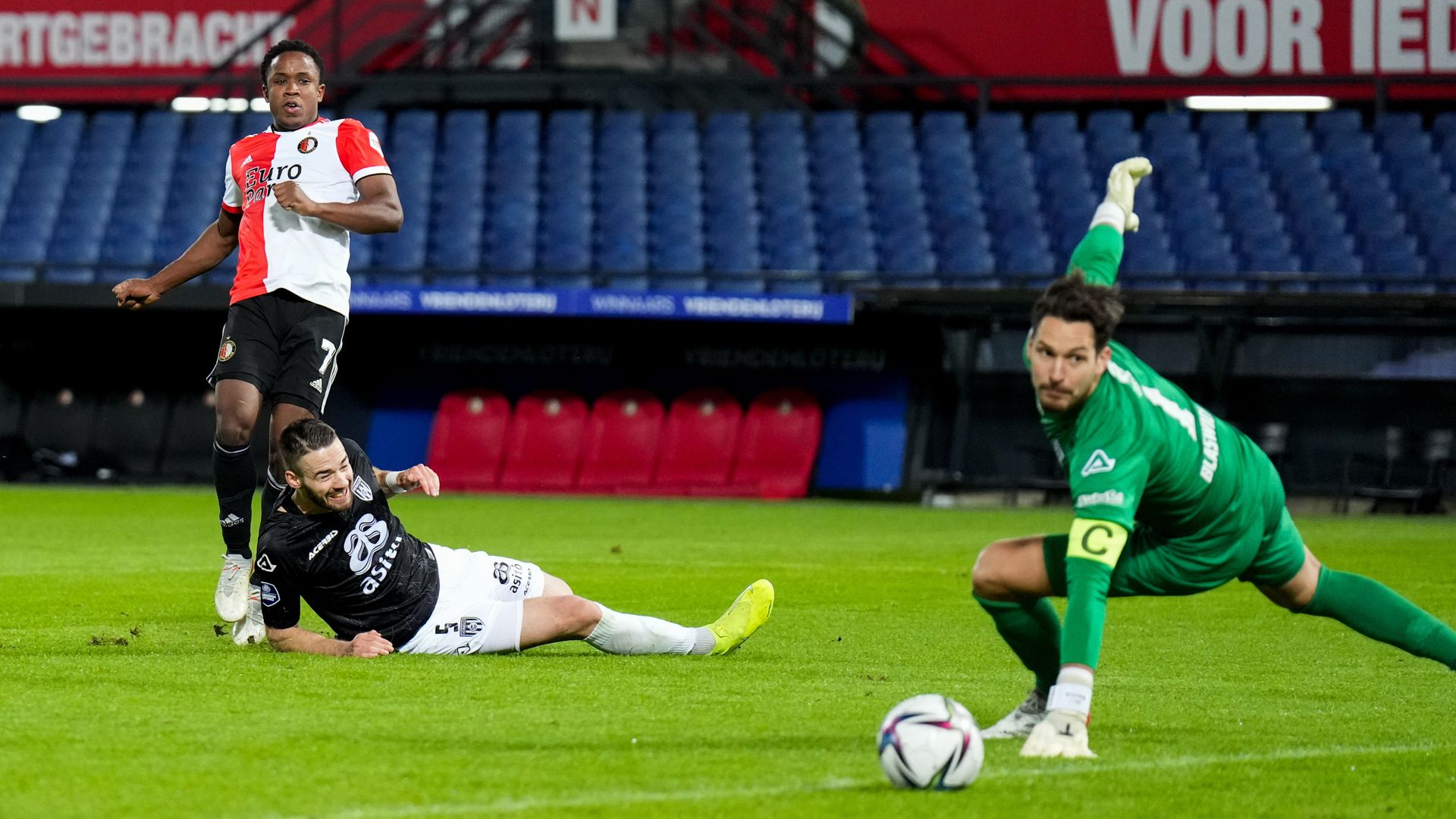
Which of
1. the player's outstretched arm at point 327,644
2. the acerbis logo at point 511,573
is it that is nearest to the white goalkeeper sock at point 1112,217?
the acerbis logo at point 511,573

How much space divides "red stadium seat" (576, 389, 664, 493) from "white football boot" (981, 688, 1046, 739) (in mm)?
15188

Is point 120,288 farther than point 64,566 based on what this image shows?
No

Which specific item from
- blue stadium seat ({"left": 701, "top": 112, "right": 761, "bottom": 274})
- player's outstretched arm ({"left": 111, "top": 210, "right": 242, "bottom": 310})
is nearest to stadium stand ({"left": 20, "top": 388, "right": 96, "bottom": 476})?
blue stadium seat ({"left": 701, "top": 112, "right": 761, "bottom": 274})

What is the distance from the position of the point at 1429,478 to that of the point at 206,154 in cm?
1483

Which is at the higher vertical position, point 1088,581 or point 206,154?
point 206,154

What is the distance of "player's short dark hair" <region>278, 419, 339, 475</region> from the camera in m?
5.89

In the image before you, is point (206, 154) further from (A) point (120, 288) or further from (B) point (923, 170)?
(A) point (120, 288)

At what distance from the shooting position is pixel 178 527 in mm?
13891

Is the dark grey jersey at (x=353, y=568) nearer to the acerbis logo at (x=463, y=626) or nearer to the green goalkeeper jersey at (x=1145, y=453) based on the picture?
the acerbis logo at (x=463, y=626)

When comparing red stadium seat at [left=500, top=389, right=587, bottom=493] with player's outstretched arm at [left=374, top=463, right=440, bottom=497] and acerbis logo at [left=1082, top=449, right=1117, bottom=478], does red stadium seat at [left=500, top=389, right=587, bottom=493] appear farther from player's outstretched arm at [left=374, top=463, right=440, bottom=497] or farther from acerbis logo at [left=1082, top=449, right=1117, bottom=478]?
acerbis logo at [left=1082, top=449, right=1117, bottom=478]

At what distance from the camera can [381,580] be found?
20.4 feet

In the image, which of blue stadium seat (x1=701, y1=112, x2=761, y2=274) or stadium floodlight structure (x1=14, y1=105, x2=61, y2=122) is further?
stadium floodlight structure (x1=14, y1=105, x2=61, y2=122)

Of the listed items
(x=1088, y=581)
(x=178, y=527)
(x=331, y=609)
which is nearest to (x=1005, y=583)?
(x=1088, y=581)

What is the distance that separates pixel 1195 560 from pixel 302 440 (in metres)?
2.88
